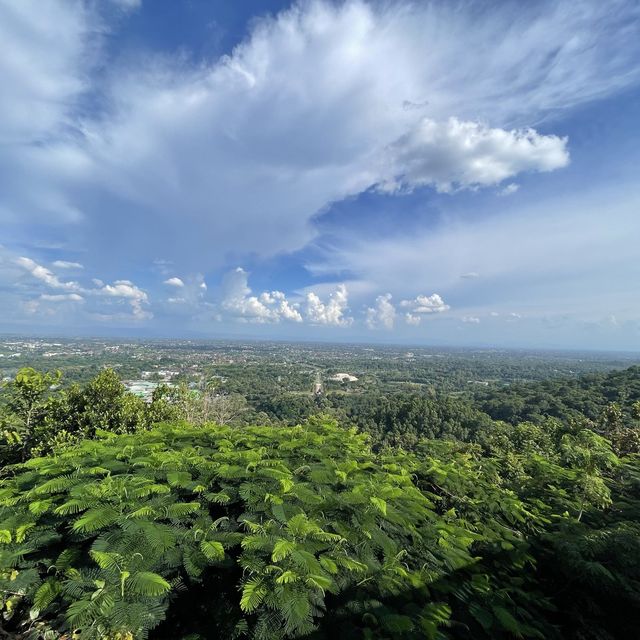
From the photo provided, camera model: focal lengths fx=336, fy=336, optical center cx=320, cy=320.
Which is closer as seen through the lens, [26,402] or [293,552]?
[293,552]

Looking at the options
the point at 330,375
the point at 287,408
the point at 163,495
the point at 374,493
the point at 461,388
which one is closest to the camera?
the point at 163,495

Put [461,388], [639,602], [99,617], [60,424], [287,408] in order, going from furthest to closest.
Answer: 1. [461,388]
2. [287,408]
3. [60,424]
4. [639,602]
5. [99,617]

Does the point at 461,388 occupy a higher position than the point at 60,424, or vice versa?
the point at 60,424

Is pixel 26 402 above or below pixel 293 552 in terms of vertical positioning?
below

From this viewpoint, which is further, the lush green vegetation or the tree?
the tree

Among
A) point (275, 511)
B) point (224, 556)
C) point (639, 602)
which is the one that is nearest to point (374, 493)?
point (275, 511)

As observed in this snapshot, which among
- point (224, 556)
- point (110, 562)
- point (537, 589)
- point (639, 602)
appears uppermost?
point (110, 562)

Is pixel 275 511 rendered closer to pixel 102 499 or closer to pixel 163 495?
pixel 163 495

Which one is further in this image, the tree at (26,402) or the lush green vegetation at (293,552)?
the tree at (26,402)

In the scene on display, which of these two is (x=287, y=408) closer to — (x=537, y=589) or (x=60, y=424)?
(x=60, y=424)

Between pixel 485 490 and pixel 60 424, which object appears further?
pixel 60 424
